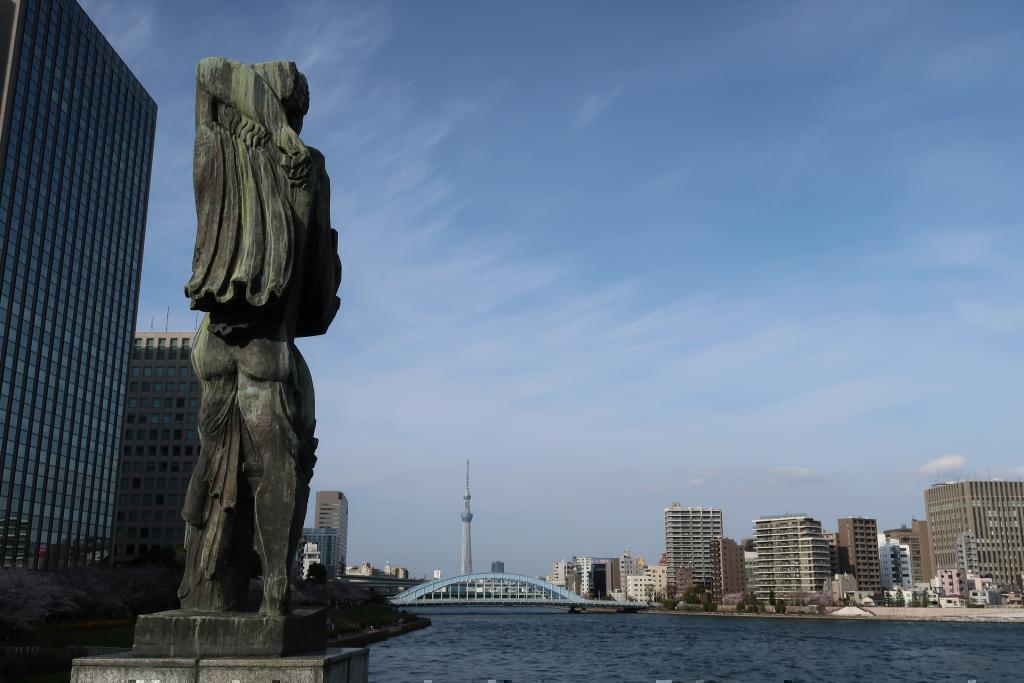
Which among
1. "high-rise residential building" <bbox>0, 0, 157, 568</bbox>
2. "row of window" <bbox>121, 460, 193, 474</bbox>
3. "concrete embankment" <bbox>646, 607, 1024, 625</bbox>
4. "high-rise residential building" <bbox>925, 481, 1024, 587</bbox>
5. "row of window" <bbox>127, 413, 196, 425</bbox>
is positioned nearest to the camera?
"high-rise residential building" <bbox>0, 0, 157, 568</bbox>

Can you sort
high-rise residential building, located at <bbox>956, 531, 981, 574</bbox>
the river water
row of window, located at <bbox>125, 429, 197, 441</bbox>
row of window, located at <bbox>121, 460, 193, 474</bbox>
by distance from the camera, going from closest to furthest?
the river water
row of window, located at <bbox>121, 460, 193, 474</bbox>
row of window, located at <bbox>125, 429, 197, 441</bbox>
high-rise residential building, located at <bbox>956, 531, 981, 574</bbox>

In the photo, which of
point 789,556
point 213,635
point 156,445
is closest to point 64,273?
point 156,445

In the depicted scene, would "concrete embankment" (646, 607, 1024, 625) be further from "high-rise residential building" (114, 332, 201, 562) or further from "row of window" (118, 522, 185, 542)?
"high-rise residential building" (114, 332, 201, 562)

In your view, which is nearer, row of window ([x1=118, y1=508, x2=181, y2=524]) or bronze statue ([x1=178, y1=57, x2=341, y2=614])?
bronze statue ([x1=178, y1=57, x2=341, y2=614])

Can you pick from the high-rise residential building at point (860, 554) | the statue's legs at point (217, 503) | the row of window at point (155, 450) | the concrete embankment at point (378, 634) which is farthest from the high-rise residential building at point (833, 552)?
the statue's legs at point (217, 503)

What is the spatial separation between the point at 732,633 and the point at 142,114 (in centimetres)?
9446

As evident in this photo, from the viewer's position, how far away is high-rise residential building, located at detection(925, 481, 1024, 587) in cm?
18725

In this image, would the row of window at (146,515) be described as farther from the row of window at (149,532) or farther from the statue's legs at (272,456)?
the statue's legs at (272,456)

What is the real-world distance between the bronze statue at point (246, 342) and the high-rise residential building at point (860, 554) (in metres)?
209

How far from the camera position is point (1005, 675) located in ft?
205

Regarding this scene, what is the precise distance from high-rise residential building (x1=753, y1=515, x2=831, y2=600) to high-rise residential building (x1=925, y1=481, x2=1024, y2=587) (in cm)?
3030

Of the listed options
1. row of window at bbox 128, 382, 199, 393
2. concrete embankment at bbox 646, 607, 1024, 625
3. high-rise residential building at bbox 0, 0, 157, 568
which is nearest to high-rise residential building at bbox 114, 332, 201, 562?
row of window at bbox 128, 382, 199, 393

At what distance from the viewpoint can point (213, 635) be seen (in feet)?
23.5

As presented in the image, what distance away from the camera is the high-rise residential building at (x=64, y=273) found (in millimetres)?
75250
